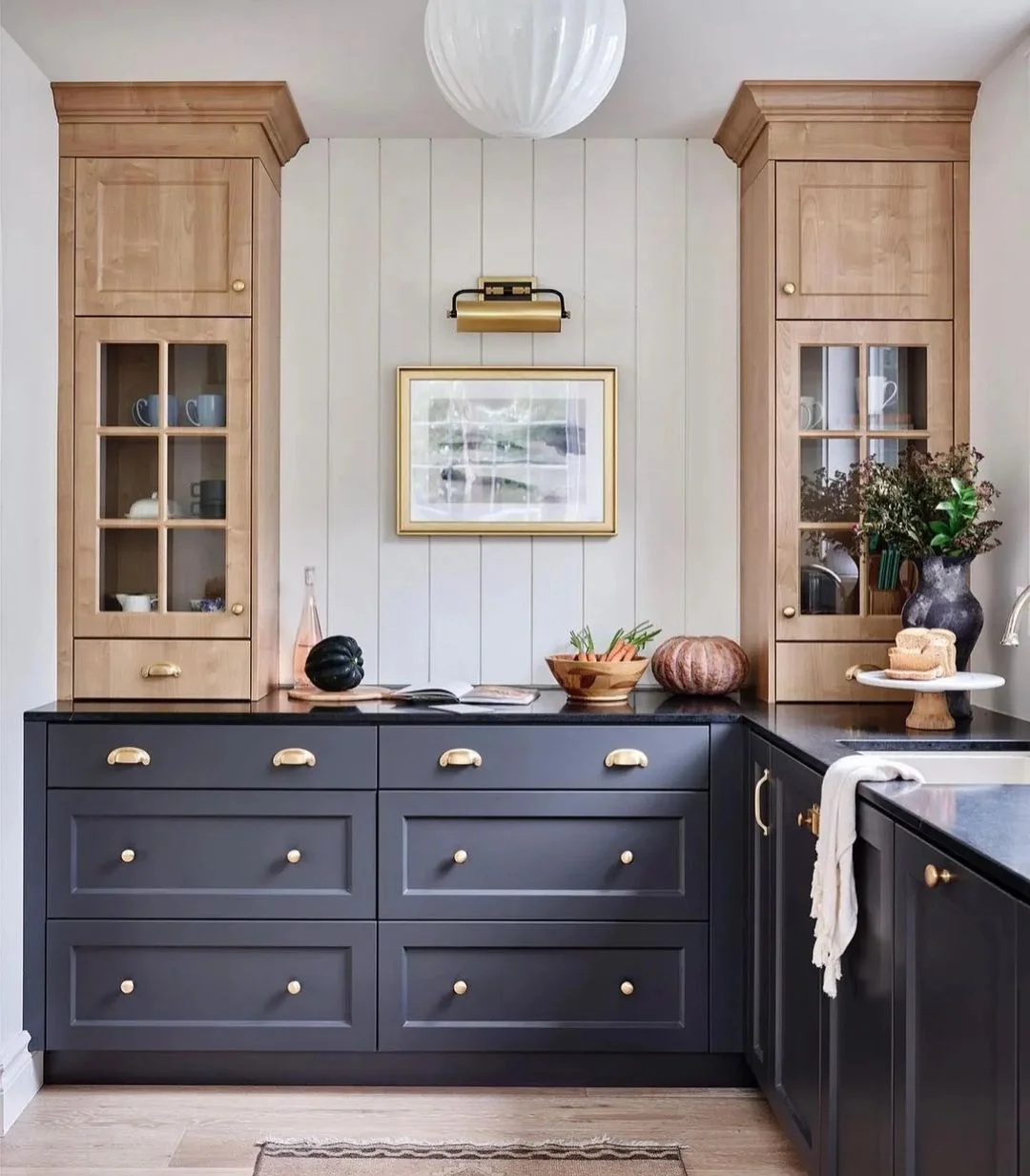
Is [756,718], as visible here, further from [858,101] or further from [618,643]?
[858,101]

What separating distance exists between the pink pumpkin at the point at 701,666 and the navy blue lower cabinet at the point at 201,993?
99 cm

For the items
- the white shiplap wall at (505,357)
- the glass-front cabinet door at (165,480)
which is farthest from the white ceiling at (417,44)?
the glass-front cabinet door at (165,480)

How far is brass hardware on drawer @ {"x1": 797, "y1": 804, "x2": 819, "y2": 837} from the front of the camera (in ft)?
6.54

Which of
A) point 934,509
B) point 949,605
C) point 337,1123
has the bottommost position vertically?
point 337,1123

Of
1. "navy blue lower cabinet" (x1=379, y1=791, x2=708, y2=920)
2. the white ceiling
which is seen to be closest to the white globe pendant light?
the white ceiling

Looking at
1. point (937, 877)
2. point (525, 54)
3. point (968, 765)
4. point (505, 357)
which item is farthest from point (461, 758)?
point (525, 54)

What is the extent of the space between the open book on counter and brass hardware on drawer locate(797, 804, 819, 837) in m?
0.83

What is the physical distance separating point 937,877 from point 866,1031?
0.44m

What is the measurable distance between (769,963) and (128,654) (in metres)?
1.72

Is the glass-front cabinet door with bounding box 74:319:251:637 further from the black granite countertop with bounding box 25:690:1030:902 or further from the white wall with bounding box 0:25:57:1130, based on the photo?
the black granite countertop with bounding box 25:690:1030:902

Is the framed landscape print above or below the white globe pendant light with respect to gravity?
below

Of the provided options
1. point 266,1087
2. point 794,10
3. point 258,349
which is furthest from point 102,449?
point 794,10

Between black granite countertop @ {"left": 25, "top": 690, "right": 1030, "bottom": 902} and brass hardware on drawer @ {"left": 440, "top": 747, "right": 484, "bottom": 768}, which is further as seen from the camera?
brass hardware on drawer @ {"left": 440, "top": 747, "right": 484, "bottom": 768}

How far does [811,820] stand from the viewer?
2.03 meters
